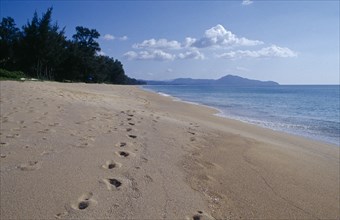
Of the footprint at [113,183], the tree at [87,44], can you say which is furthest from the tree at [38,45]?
the footprint at [113,183]

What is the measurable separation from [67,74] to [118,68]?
42340 millimetres

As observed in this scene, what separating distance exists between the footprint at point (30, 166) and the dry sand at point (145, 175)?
0.04 ft

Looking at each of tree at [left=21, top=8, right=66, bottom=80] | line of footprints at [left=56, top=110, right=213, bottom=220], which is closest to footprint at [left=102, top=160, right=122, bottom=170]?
line of footprints at [left=56, top=110, right=213, bottom=220]

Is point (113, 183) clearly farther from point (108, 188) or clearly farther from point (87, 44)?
point (87, 44)

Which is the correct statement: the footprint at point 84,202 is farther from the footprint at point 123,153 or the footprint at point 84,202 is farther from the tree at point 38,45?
the tree at point 38,45

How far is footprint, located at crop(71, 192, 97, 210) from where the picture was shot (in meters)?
3.38

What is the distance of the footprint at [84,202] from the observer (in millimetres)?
3377

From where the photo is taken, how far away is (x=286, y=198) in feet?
15.1

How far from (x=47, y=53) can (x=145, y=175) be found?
4266 cm

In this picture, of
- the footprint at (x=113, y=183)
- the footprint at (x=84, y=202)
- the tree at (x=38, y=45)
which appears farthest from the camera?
the tree at (x=38, y=45)

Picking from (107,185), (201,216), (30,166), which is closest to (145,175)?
(107,185)

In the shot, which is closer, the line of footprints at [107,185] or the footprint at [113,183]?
the line of footprints at [107,185]

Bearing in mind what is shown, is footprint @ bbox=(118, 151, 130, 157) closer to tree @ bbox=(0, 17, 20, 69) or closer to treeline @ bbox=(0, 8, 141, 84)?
treeline @ bbox=(0, 8, 141, 84)

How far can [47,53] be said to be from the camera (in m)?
42.5
